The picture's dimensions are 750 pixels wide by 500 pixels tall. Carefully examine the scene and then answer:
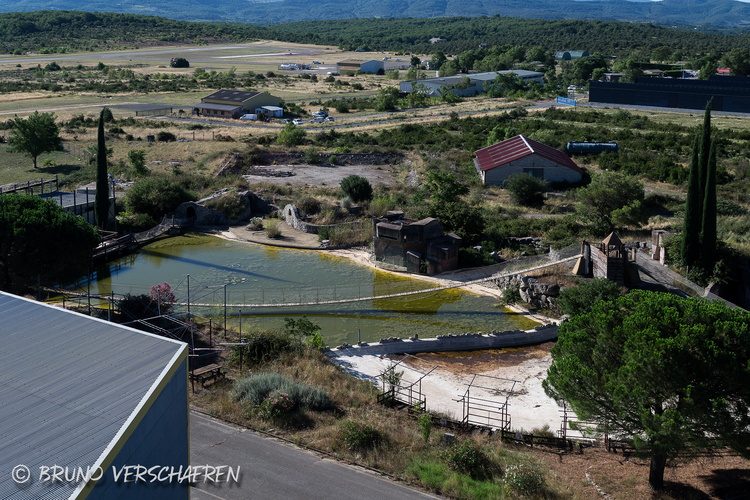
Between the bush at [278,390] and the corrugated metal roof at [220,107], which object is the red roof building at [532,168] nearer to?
the bush at [278,390]

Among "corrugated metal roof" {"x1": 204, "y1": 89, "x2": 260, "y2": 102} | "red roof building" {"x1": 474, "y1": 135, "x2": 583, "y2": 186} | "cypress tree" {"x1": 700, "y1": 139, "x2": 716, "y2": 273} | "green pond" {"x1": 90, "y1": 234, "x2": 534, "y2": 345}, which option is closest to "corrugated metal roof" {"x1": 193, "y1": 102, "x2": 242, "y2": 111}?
"corrugated metal roof" {"x1": 204, "y1": 89, "x2": 260, "y2": 102}

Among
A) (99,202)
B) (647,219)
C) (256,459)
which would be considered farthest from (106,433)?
(647,219)

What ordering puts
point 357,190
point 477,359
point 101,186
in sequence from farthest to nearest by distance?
point 357,190, point 101,186, point 477,359

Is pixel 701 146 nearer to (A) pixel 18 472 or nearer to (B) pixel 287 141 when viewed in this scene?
(A) pixel 18 472

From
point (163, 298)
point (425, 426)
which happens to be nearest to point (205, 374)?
point (163, 298)

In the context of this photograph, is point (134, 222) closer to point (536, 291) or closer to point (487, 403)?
point (536, 291)

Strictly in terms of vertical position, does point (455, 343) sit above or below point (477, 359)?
above
